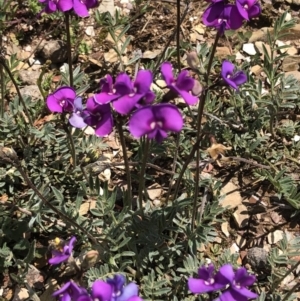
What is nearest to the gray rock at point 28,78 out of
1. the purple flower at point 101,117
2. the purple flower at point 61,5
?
the purple flower at point 61,5

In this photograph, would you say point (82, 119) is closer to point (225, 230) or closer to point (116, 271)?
point (116, 271)

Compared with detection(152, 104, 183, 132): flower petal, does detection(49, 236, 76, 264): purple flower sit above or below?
below

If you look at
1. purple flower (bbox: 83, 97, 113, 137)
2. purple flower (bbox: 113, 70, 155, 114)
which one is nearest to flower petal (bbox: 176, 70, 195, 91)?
purple flower (bbox: 113, 70, 155, 114)

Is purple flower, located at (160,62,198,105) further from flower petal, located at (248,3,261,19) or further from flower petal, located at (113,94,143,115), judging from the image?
flower petal, located at (248,3,261,19)

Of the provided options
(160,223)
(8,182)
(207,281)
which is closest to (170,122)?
(207,281)

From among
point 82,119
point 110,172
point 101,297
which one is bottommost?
point 110,172

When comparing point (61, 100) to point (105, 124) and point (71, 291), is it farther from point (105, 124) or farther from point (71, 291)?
point (71, 291)
